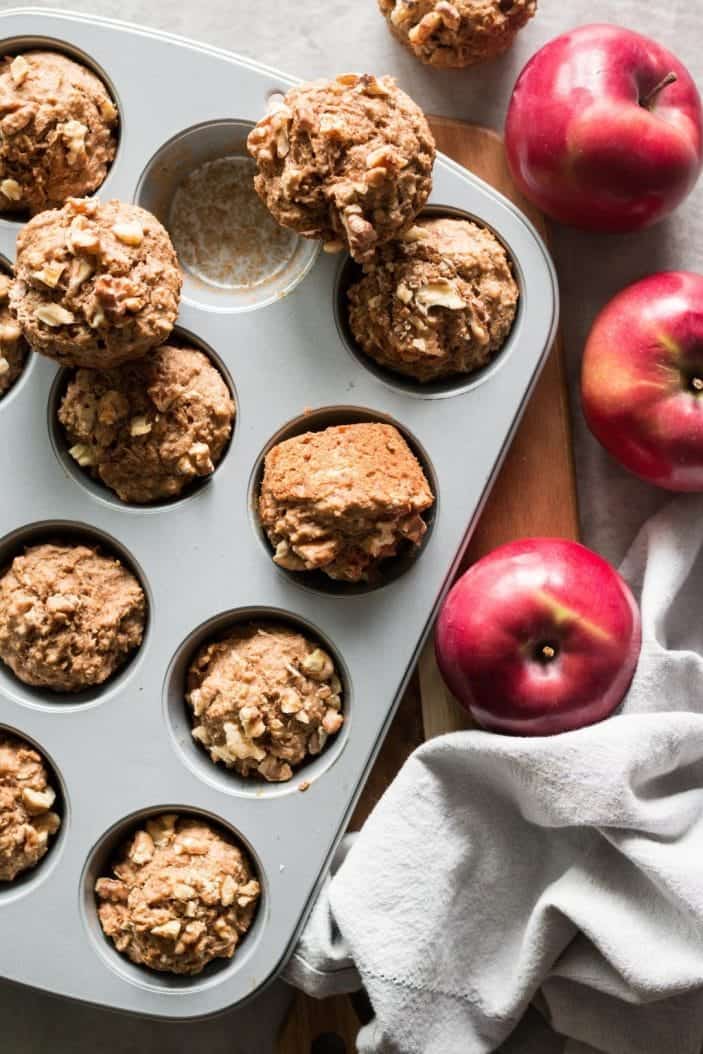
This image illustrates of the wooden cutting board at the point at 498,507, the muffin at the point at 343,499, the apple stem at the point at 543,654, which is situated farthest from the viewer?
the wooden cutting board at the point at 498,507

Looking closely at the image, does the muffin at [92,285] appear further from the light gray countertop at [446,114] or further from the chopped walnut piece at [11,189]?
the light gray countertop at [446,114]

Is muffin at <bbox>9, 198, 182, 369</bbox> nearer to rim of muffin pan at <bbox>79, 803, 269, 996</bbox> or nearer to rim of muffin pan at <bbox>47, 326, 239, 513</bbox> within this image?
rim of muffin pan at <bbox>47, 326, 239, 513</bbox>

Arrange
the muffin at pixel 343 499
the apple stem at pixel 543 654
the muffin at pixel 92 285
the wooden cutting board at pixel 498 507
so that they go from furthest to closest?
the wooden cutting board at pixel 498 507
the apple stem at pixel 543 654
the muffin at pixel 343 499
the muffin at pixel 92 285

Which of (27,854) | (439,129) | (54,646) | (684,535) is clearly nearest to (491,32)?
(439,129)

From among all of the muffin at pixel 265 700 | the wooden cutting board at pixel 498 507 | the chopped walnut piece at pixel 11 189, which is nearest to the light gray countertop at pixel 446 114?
the wooden cutting board at pixel 498 507

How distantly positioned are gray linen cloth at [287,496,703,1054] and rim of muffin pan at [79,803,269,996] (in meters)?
0.09

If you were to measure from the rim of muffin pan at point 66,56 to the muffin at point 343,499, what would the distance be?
1.94 feet

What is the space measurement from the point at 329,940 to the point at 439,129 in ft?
4.82

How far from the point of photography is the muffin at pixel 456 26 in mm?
1830

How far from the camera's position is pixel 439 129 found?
196 cm

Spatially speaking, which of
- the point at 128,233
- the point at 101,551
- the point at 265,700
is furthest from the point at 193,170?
the point at 265,700

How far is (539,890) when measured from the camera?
189cm

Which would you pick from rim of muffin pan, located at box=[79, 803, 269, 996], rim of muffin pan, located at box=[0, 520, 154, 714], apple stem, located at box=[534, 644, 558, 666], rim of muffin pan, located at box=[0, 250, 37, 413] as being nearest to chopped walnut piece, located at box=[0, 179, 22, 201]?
rim of muffin pan, located at box=[0, 250, 37, 413]

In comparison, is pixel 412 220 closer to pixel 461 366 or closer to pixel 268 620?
pixel 461 366
